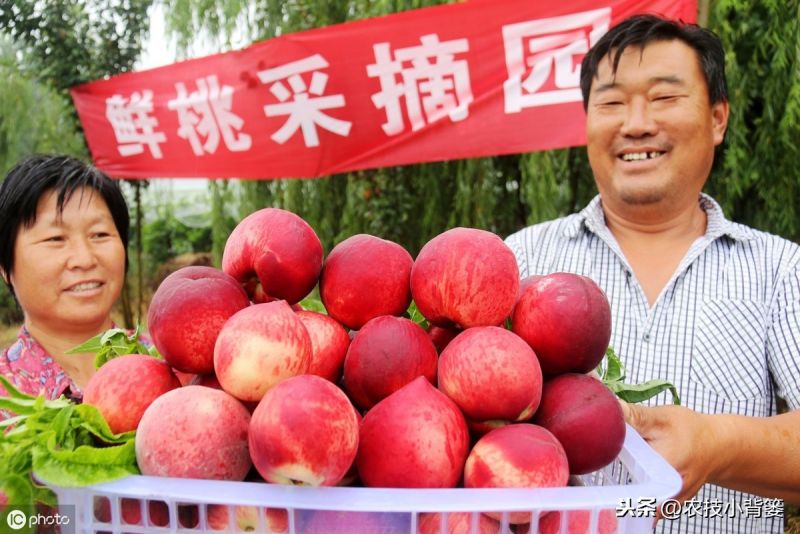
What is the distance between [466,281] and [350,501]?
0.31 metres

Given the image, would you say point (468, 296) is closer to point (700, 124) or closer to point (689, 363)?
point (689, 363)

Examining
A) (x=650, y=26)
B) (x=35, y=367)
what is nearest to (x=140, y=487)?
(x=35, y=367)

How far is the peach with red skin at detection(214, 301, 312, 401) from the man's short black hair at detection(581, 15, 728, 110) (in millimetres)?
1085

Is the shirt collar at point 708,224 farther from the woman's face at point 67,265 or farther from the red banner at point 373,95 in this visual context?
the woman's face at point 67,265

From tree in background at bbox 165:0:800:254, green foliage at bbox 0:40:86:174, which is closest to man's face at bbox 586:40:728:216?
tree in background at bbox 165:0:800:254

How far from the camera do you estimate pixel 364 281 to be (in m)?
0.83

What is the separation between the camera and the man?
4.43 ft

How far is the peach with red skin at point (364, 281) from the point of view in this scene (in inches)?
32.7

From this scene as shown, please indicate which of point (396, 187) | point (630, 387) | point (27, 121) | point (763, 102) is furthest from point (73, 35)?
point (630, 387)

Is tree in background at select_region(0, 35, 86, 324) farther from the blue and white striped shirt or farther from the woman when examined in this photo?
the blue and white striped shirt

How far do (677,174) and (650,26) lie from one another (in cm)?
34

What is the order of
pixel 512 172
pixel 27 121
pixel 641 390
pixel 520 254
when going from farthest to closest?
pixel 27 121
pixel 512 172
pixel 520 254
pixel 641 390

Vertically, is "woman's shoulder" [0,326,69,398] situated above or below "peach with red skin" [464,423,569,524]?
below

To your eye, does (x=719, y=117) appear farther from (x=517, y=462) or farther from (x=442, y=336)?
(x=517, y=462)
